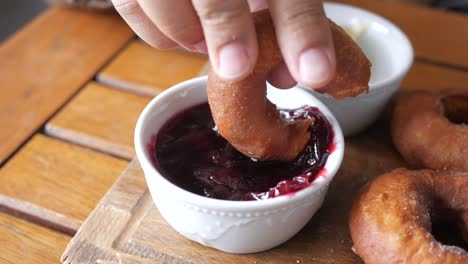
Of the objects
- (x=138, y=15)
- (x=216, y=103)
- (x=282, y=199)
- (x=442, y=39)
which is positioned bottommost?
(x=442, y=39)

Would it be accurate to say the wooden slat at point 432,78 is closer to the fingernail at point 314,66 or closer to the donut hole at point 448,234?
the donut hole at point 448,234

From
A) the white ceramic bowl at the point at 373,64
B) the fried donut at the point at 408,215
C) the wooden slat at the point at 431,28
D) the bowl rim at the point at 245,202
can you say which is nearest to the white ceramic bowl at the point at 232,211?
the bowl rim at the point at 245,202

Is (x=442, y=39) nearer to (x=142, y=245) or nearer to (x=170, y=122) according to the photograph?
(x=170, y=122)

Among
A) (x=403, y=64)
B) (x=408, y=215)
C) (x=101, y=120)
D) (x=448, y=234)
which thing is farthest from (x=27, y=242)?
(x=403, y=64)

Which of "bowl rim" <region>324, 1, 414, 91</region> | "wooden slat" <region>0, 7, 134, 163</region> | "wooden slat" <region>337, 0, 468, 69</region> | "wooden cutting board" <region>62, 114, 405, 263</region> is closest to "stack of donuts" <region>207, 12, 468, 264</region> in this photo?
"wooden cutting board" <region>62, 114, 405, 263</region>

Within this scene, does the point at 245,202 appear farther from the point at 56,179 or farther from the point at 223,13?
the point at 56,179

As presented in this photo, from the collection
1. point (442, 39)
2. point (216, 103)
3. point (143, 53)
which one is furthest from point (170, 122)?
point (442, 39)
